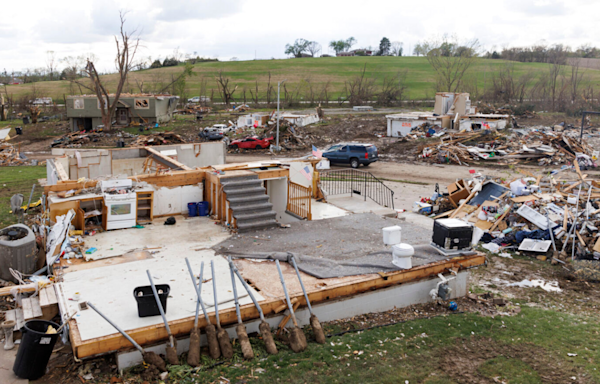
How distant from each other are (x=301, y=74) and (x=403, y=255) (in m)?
98.6

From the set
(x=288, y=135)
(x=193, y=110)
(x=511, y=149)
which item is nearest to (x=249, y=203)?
(x=511, y=149)

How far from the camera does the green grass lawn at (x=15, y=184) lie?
16297 mm

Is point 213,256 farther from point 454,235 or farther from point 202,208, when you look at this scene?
point 454,235

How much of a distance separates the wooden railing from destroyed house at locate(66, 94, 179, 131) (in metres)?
36.2

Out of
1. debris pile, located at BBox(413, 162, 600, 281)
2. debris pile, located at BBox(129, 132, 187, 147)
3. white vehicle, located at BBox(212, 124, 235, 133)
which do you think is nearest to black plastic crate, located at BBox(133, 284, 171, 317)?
debris pile, located at BBox(413, 162, 600, 281)

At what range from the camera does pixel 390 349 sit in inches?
306

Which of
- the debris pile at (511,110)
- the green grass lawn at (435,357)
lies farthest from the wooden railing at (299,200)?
the debris pile at (511,110)

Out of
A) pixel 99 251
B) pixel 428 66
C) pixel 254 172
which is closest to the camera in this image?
pixel 99 251

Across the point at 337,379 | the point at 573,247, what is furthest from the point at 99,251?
the point at 573,247

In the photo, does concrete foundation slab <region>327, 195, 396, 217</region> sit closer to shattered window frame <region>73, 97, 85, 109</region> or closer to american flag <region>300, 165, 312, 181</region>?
american flag <region>300, 165, 312, 181</region>

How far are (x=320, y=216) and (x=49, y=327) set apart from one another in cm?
871

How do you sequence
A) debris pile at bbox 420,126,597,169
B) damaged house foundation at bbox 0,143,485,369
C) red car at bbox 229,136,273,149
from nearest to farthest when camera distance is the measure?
damaged house foundation at bbox 0,143,485,369, debris pile at bbox 420,126,597,169, red car at bbox 229,136,273,149

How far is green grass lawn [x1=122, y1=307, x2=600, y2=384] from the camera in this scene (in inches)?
272

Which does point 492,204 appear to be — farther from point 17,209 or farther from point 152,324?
point 17,209
